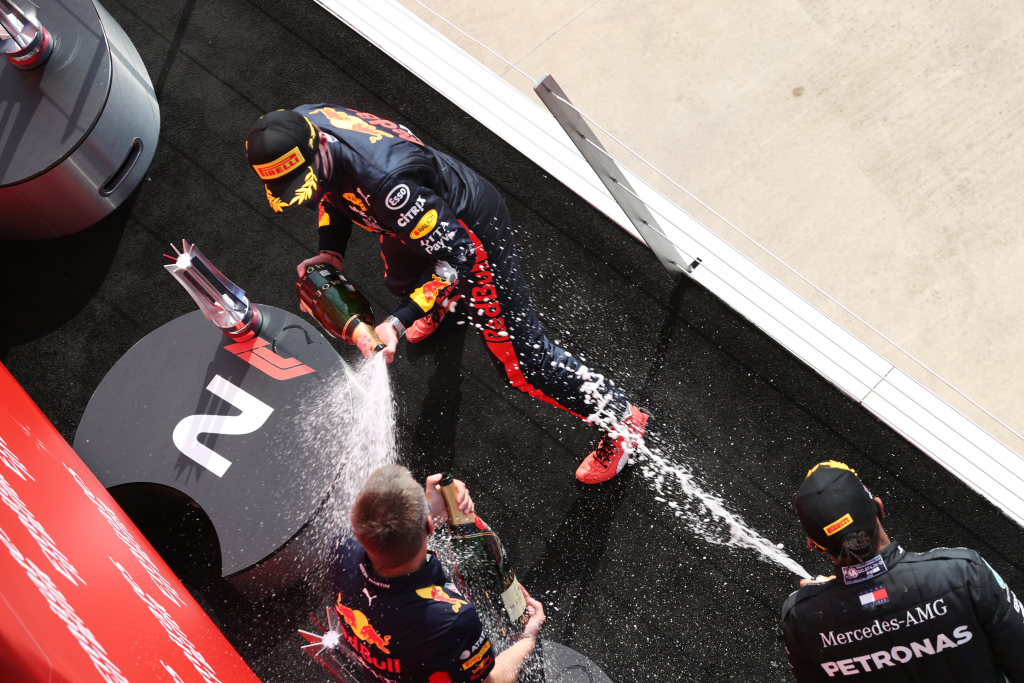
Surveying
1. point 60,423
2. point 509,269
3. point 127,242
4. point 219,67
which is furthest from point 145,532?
point 219,67

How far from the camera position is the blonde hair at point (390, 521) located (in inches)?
73.9

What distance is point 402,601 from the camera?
6.42ft

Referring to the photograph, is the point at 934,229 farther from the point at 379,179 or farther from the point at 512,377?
the point at 379,179

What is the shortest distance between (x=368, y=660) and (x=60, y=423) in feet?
7.29

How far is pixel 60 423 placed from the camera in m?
3.51

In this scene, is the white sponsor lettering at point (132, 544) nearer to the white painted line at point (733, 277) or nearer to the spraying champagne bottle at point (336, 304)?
the spraying champagne bottle at point (336, 304)

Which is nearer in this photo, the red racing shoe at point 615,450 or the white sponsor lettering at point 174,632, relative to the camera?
the white sponsor lettering at point 174,632

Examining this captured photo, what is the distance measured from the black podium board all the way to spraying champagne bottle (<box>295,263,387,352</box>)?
0.37 metres

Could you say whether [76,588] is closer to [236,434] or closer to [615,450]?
[236,434]

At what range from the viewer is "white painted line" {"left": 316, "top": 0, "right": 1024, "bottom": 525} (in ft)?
9.87

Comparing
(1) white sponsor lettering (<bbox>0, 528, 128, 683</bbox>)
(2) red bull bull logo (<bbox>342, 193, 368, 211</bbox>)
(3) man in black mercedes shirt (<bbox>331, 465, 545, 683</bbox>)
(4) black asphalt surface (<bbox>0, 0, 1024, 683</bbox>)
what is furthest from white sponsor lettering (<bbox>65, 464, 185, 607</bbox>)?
(2) red bull bull logo (<bbox>342, 193, 368, 211</bbox>)

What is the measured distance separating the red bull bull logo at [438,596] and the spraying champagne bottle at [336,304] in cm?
84

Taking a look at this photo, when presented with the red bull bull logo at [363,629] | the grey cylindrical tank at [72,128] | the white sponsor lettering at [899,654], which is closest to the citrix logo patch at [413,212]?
the red bull bull logo at [363,629]

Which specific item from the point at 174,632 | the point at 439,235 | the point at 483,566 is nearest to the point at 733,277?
the point at 439,235
